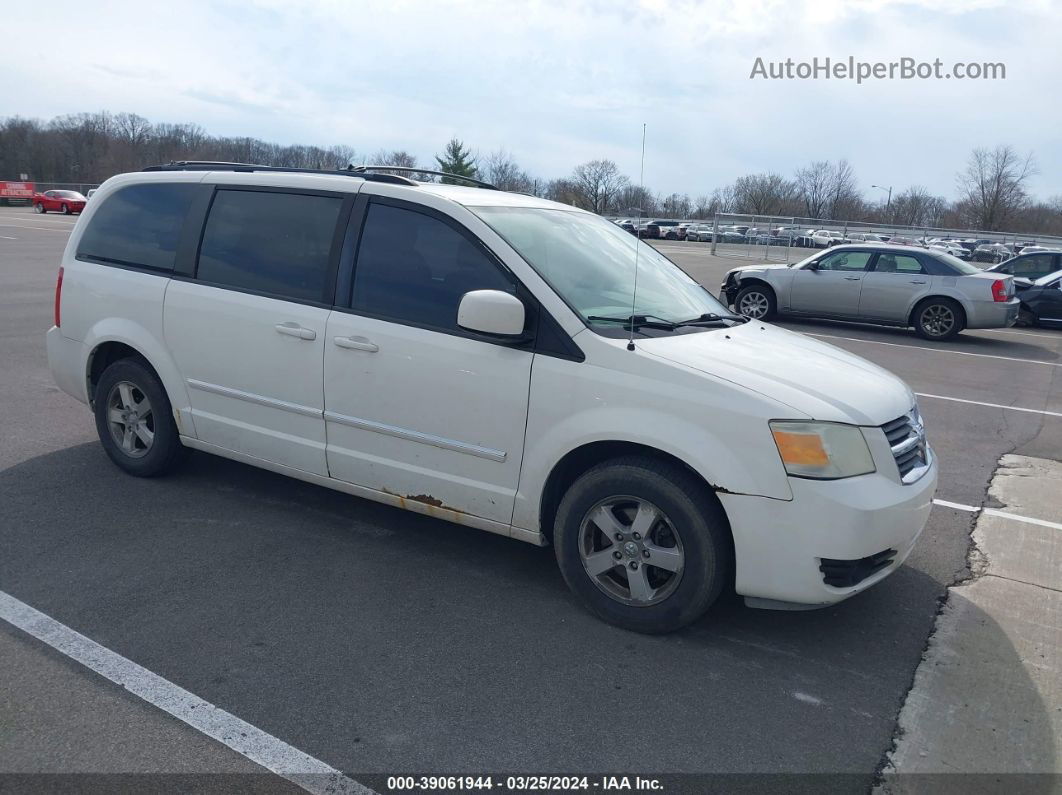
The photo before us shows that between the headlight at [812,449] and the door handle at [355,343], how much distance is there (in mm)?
1972

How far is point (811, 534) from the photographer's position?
11.4 ft

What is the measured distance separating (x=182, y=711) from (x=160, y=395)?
2.61 meters

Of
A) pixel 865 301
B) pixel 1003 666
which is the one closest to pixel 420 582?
pixel 1003 666

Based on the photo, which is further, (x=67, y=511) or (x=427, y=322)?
(x=67, y=511)

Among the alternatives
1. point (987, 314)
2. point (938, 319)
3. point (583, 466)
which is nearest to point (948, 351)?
point (938, 319)

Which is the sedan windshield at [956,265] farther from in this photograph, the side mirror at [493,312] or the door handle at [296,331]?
the door handle at [296,331]

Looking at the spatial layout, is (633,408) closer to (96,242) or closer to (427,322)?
(427,322)

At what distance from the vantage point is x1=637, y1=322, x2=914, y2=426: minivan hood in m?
3.64

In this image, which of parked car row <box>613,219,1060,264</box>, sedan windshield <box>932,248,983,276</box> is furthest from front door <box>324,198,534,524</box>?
parked car row <box>613,219,1060,264</box>

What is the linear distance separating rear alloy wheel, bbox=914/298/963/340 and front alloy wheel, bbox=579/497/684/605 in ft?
42.5

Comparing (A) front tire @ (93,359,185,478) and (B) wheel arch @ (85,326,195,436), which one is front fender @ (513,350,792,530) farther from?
(A) front tire @ (93,359,185,478)

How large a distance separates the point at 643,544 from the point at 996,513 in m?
3.26

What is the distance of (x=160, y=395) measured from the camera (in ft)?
17.3

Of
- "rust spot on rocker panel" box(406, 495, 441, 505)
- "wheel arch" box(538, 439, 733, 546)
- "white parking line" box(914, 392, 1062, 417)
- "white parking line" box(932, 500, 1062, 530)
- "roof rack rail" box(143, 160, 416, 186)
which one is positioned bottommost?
"white parking line" box(932, 500, 1062, 530)
